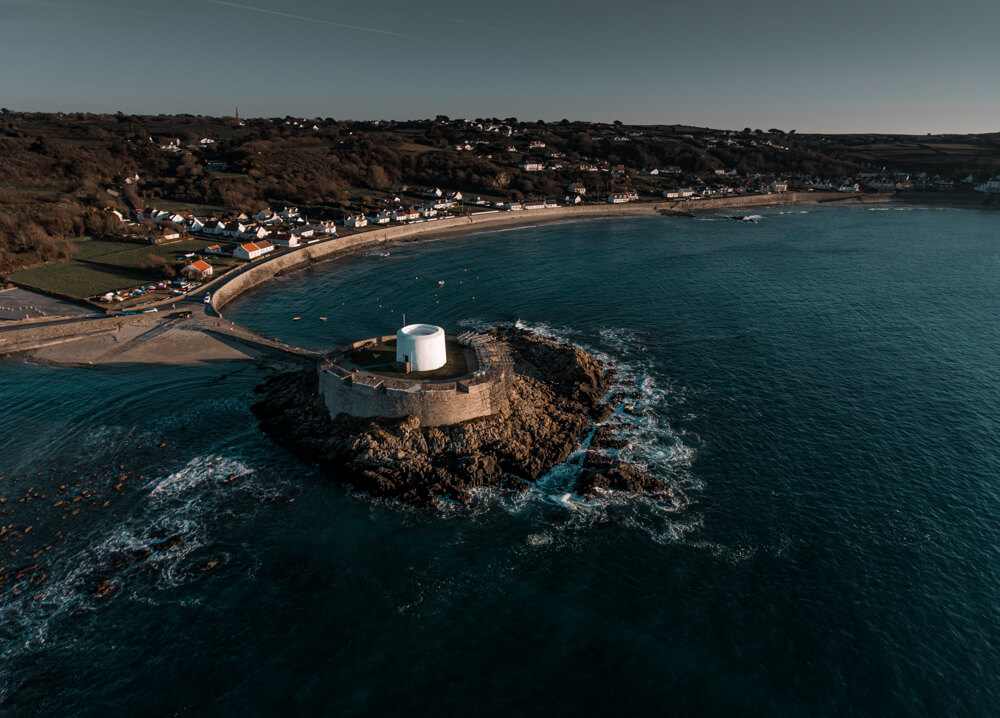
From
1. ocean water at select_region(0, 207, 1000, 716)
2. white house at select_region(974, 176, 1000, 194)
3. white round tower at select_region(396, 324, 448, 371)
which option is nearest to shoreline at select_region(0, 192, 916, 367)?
ocean water at select_region(0, 207, 1000, 716)

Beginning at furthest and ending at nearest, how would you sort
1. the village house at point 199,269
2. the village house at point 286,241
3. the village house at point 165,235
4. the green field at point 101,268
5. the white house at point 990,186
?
the white house at point 990,186 → the village house at point 286,241 → the village house at point 165,235 → the village house at point 199,269 → the green field at point 101,268

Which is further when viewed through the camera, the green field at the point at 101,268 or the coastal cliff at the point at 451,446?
the green field at the point at 101,268

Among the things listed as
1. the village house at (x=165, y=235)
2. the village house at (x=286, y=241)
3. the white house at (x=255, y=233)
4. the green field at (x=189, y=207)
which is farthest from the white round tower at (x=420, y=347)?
Result: the green field at (x=189, y=207)

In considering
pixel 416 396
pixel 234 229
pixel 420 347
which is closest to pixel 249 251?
pixel 234 229

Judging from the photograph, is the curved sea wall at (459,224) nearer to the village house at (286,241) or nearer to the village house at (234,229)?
the village house at (286,241)

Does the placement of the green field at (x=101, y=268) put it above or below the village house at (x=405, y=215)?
below

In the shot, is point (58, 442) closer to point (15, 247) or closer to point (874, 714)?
point (874, 714)

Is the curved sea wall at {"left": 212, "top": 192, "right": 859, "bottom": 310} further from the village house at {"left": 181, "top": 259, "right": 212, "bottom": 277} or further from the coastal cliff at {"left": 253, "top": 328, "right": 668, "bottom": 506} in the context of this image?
the coastal cliff at {"left": 253, "top": 328, "right": 668, "bottom": 506}
